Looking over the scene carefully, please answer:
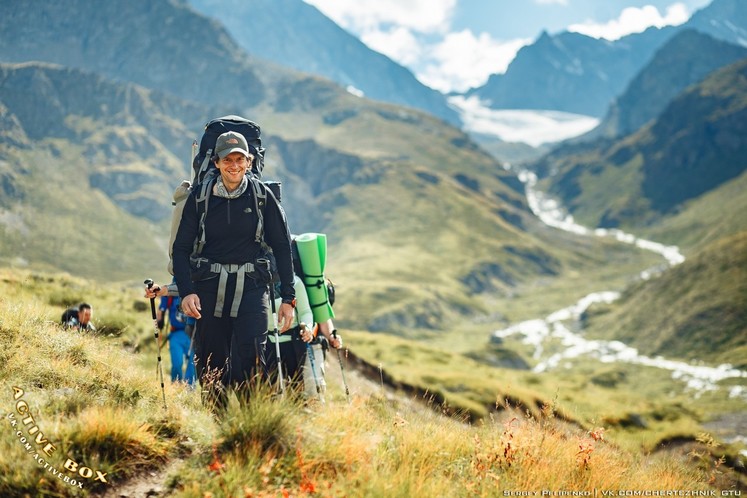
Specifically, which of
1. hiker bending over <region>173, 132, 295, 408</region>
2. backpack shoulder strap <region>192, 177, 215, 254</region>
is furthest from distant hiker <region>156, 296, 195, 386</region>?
backpack shoulder strap <region>192, 177, 215, 254</region>

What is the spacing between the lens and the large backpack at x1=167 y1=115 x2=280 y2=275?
6758 mm

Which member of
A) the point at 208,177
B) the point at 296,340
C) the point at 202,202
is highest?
the point at 208,177

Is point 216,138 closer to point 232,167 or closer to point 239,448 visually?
point 232,167

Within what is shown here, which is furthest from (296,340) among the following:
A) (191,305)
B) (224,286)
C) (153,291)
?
(153,291)

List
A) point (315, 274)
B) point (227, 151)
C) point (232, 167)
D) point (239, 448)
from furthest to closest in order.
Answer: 1. point (315, 274)
2. point (232, 167)
3. point (227, 151)
4. point (239, 448)

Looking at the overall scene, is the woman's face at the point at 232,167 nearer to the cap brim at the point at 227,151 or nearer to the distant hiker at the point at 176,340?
the cap brim at the point at 227,151

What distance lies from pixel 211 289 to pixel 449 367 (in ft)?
128

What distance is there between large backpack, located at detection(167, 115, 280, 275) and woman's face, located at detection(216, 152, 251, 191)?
0.22 meters

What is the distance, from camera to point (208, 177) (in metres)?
6.86

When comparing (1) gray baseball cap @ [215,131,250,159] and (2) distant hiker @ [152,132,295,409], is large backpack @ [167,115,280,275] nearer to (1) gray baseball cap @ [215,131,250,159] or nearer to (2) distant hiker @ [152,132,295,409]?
(2) distant hiker @ [152,132,295,409]

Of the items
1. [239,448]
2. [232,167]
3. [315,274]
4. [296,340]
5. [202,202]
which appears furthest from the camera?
[315,274]

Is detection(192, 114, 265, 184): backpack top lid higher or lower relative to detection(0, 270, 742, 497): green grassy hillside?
higher

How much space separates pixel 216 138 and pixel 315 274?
2.43 metres

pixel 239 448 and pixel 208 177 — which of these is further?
pixel 208 177
